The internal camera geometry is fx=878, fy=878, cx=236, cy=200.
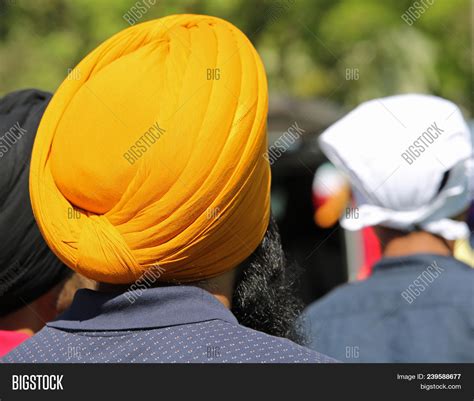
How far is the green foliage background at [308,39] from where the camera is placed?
9.02 meters

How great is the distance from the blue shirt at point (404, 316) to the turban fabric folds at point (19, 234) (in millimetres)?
868

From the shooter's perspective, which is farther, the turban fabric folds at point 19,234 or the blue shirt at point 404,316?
the blue shirt at point 404,316

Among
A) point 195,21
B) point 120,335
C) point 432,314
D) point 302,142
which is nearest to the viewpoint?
point 120,335

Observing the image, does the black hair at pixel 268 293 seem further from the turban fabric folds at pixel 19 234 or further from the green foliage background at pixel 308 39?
the green foliage background at pixel 308 39

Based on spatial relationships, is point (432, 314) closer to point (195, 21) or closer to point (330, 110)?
point (195, 21)

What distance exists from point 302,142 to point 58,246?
5.02m

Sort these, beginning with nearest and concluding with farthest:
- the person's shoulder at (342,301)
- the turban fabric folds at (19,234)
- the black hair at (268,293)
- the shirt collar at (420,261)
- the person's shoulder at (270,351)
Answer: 1. the person's shoulder at (270,351)
2. the black hair at (268,293)
3. the turban fabric folds at (19,234)
4. the shirt collar at (420,261)
5. the person's shoulder at (342,301)

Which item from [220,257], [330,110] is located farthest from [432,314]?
[330,110]

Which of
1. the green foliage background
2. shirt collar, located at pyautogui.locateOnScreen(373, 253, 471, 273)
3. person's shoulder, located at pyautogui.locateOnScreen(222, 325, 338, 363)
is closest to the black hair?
person's shoulder, located at pyautogui.locateOnScreen(222, 325, 338, 363)

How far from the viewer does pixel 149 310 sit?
66.2 inches

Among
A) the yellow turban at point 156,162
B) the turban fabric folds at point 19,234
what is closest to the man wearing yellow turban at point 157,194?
the yellow turban at point 156,162

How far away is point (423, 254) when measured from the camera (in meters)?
3.03

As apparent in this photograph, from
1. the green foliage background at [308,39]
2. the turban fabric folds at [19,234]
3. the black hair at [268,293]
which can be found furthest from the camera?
the green foliage background at [308,39]

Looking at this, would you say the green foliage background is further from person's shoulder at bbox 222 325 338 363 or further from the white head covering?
person's shoulder at bbox 222 325 338 363
